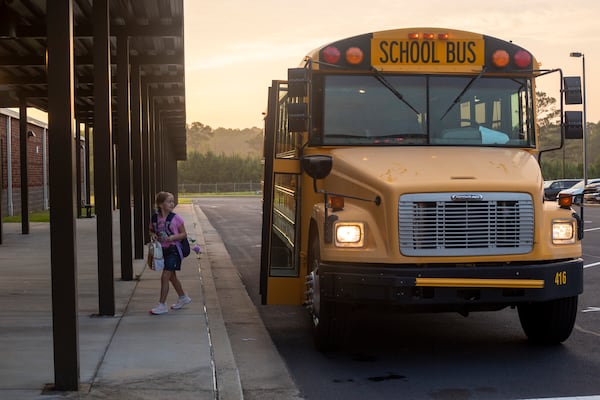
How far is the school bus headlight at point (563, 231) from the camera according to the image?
8047 millimetres

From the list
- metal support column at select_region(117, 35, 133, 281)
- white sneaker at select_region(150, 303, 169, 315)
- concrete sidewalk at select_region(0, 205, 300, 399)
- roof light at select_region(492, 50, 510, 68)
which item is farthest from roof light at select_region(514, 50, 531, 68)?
metal support column at select_region(117, 35, 133, 281)

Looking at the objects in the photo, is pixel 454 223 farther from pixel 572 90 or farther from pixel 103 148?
pixel 103 148

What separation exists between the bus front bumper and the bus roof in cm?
236

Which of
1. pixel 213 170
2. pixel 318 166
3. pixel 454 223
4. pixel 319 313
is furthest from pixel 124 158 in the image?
pixel 213 170

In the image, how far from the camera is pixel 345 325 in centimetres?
832

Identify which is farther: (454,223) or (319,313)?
(319,313)

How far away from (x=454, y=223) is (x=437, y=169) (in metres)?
0.62

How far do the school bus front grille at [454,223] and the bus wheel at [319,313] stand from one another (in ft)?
3.33

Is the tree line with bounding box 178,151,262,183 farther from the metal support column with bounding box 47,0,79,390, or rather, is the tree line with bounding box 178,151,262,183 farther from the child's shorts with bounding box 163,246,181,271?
the metal support column with bounding box 47,0,79,390

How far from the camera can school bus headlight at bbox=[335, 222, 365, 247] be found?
7.82 meters

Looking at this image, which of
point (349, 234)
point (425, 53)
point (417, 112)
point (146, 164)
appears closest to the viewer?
point (349, 234)

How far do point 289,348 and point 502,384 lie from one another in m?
2.42

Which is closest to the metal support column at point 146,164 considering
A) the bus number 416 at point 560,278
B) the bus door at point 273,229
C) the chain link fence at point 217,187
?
the bus door at point 273,229

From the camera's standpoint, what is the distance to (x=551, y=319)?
337 inches
